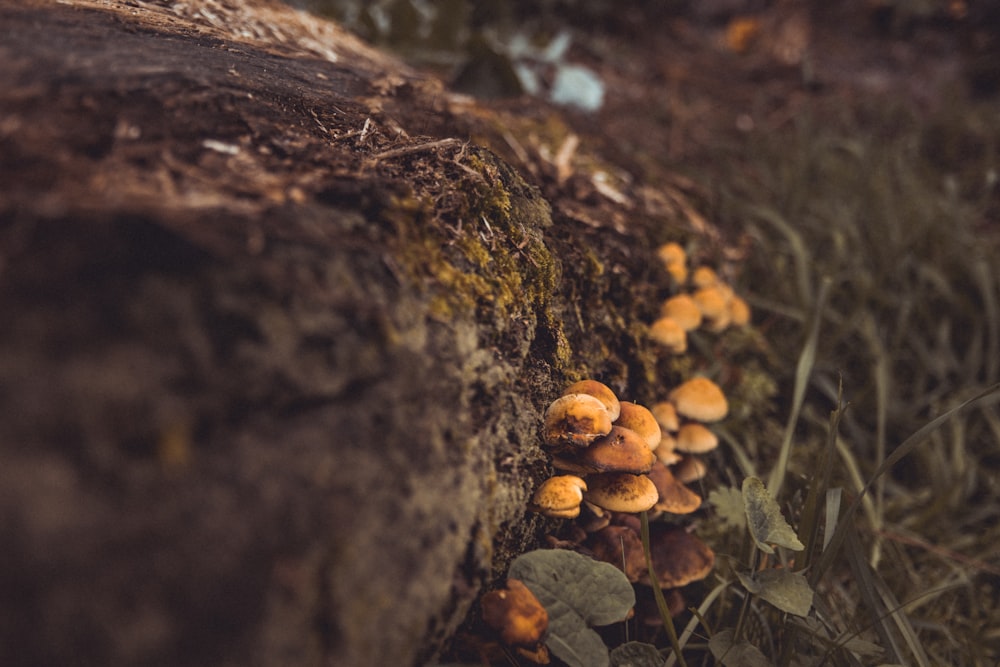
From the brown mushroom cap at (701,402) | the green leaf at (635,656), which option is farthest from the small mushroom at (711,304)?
the green leaf at (635,656)

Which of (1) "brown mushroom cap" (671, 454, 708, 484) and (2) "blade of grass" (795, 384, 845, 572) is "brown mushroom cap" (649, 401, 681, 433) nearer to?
(1) "brown mushroom cap" (671, 454, 708, 484)

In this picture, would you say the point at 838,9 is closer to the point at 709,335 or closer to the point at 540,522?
the point at 709,335

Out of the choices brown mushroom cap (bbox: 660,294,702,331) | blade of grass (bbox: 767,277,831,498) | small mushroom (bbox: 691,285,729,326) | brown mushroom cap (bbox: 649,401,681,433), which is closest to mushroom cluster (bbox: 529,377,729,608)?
brown mushroom cap (bbox: 649,401,681,433)

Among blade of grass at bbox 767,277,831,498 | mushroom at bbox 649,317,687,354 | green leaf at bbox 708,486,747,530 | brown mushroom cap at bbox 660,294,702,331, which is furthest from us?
brown mushroom cap at bbox 660,294,702,331

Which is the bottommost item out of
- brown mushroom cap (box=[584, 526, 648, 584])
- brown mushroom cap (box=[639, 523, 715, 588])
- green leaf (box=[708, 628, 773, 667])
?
brown mushroom cap (box=[639, 523, 715, 588])

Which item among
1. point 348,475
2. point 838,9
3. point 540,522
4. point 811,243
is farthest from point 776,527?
point 838,9

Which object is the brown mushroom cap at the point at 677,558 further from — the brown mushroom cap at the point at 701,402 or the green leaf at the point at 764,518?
the brown mushroom cap at the point at 701,402

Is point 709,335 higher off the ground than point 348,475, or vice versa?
point 348,475

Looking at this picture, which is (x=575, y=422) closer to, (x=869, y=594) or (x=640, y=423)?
(x=640, y=423)
